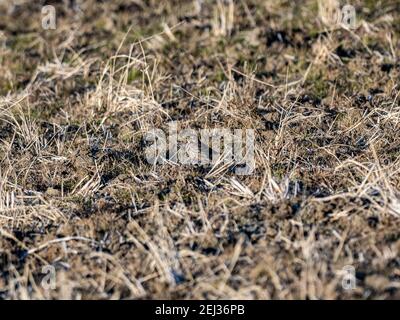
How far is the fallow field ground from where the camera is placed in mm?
3582

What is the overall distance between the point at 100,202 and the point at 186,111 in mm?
1152

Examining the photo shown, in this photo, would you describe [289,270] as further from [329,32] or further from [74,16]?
[74,16]

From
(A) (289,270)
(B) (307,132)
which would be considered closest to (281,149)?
(B) (307,132)

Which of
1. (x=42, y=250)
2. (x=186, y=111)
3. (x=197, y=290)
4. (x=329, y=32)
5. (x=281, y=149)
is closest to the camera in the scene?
(x=197, y=290)

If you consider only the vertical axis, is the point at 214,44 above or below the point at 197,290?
above

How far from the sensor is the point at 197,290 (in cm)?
349

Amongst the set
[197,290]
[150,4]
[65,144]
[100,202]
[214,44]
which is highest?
[150,4]

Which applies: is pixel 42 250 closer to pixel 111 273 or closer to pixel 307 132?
pixel 111 273

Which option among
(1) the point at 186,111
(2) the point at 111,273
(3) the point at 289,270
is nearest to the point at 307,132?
(1) the point at 186,111

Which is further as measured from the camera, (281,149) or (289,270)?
(281,149)

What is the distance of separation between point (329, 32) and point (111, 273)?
300cm

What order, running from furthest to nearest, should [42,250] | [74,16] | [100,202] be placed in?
[74,16], [100,202], [42,250]

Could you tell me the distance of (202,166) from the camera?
14.3ft

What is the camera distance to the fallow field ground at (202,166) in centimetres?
358
